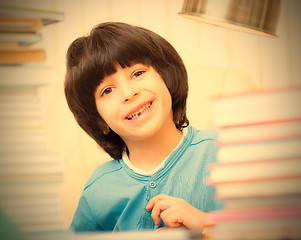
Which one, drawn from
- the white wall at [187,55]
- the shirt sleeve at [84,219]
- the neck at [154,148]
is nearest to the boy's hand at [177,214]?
the neck at [154,148]

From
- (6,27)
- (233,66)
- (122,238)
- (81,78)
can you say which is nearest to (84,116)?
(81,78)

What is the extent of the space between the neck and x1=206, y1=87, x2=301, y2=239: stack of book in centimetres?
47

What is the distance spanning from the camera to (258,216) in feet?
1.65

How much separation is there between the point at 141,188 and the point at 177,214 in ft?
0.61

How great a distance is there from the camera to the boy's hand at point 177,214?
2.61 ft

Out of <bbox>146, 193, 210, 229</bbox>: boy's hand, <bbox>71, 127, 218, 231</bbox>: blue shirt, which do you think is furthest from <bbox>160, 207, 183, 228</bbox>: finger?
<bbox>71, 127, 218, 231</bbox>: blue shirt

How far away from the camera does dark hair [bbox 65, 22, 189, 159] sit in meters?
0.89

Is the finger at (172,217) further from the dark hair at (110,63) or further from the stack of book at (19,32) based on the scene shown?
the stack of book at (19,32)

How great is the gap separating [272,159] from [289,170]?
0.09 ft

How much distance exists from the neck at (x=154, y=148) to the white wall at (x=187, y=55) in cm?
20

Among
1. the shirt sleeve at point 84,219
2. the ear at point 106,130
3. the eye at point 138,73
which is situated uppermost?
the eye at point 138,73

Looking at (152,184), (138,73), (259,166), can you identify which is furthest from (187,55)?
(259,166)

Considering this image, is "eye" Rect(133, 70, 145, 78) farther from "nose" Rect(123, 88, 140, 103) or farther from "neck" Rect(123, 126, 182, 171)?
"neck" Rect(123, 126, 182, 171)

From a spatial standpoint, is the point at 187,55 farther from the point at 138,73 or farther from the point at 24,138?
the point at 24,138
